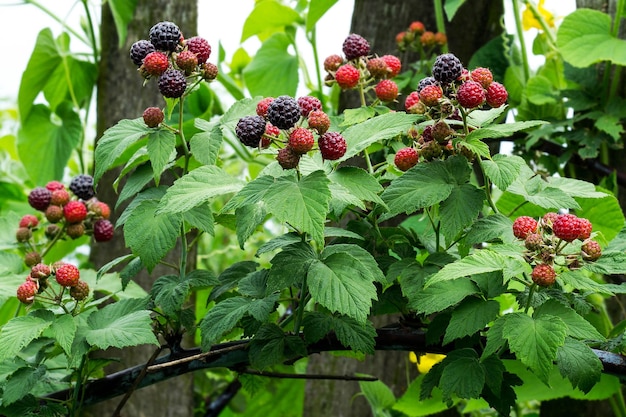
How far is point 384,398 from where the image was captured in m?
1.47

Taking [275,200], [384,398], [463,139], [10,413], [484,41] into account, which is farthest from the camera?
[484,41]

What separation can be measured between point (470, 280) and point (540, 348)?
127 mm

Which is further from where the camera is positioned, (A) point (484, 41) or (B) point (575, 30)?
(A) point (484, 41)

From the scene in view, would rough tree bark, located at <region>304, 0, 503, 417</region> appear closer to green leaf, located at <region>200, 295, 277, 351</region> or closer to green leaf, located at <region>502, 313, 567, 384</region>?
green leaf, located at <region>200, 295, 277, 351</region>

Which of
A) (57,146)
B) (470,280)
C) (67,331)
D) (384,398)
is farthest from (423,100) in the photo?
(57,146)

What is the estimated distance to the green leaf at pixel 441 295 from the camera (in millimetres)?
792

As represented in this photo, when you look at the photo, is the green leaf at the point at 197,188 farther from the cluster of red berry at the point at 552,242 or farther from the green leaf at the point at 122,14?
the green leaf at the point at 122,14

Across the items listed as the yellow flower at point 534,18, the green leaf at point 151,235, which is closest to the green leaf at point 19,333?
the green leaf at point 151,235

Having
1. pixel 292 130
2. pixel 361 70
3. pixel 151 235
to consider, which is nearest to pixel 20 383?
pixel 151 235

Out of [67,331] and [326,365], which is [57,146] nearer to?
[326,365]

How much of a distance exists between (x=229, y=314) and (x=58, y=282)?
24 cm

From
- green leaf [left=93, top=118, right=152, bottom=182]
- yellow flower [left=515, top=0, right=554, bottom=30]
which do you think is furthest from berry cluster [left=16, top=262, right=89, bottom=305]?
yellow flower [left=515, top=0, right=554, bottom=30]

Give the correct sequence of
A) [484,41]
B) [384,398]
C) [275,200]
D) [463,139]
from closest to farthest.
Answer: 1. [275,200]
2. [463,139]
3. [384,398]
4. [484,41]

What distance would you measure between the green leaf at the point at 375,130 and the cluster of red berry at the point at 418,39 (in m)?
0.80
